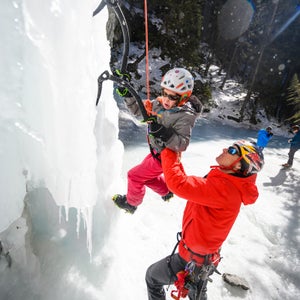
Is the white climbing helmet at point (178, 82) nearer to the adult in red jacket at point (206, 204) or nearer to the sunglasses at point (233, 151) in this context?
the adult in red jacket at point (206, 204)

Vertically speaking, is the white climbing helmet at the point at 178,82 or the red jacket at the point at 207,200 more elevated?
the white climbing helmet at the point at 178,82

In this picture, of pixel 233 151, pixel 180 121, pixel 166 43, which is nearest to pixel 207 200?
pixel 233 151

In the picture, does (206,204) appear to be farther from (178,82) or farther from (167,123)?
(178,82)

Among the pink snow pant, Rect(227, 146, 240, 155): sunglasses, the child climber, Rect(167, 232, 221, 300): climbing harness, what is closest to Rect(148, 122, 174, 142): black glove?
the child climber

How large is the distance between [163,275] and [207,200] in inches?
36.0

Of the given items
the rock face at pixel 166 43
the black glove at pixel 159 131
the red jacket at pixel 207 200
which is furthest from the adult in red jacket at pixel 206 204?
the rock face at pixel 166 43

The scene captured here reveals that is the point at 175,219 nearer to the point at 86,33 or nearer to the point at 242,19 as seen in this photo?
the point at 86,33

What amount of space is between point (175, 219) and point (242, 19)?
87.5 feet

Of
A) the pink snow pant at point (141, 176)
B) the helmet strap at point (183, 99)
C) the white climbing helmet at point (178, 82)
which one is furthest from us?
the pink snow pant at point (141, 176)

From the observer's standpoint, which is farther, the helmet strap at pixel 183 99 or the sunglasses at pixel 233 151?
the helmet strap at pixel 183 99

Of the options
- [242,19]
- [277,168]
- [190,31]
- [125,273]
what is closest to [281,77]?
[242,19]

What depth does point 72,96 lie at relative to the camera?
7.95 feet

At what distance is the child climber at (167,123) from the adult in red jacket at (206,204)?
259 millimetres

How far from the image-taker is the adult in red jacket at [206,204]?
2082 millimetres
